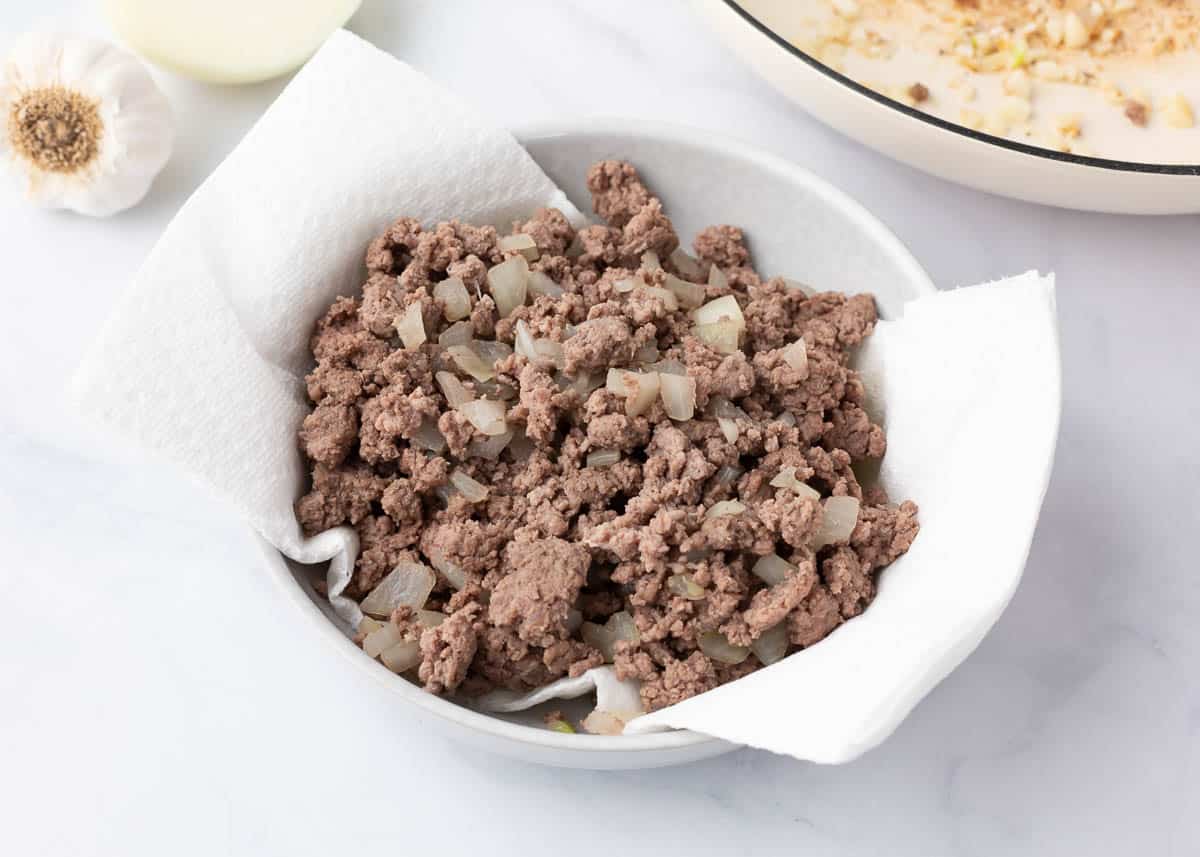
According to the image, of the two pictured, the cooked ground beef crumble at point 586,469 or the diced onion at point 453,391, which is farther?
the diced onion at point 453,391

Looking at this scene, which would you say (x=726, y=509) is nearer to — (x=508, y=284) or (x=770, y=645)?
(x=770, y=645)

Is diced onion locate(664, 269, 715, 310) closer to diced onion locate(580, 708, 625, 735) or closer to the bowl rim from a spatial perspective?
the bowl rim

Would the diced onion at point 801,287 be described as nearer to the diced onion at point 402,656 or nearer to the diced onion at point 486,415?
the diced onion at point 486,415

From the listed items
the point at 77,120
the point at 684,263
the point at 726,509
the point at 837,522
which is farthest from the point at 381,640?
the point at 77,120

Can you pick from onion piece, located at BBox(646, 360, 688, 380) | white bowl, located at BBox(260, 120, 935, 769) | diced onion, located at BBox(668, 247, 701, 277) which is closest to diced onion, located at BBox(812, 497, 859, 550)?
onion piece, located at BBox(646, 360, 688, 380)

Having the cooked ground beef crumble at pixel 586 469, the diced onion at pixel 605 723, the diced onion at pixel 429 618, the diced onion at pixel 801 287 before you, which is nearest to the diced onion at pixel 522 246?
the cooked ground beef crumble at pixel 586 469

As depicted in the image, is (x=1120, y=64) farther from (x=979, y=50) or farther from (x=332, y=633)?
(x=332, y=633)
